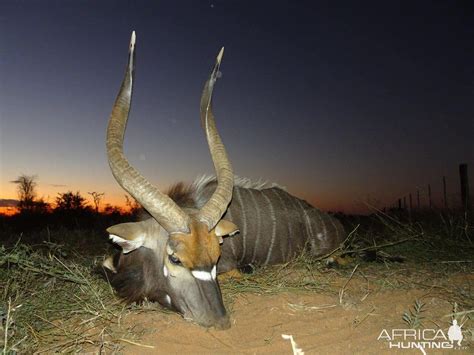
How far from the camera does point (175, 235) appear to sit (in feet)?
9.12

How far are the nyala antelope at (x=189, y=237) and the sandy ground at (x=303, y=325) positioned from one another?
18 cm

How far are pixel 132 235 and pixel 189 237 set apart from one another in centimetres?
56

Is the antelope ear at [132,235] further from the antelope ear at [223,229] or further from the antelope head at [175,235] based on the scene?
the antelope ear at [223,229]

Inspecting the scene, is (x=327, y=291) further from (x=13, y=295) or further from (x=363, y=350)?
(x=13, y=295)

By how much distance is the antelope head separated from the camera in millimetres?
2672

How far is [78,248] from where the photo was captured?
20.6 feet

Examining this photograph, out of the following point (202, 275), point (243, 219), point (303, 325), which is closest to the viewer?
point (303, 325)

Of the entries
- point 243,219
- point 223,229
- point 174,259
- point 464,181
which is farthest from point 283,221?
point 464,181

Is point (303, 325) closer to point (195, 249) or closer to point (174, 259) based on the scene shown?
point (195, 249)

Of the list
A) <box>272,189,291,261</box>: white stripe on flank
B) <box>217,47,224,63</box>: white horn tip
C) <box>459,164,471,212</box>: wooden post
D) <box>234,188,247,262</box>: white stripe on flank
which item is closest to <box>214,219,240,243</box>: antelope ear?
<box>234,188,247,262</box>: white stripe on flank

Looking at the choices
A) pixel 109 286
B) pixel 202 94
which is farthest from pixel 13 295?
pixel 202 94

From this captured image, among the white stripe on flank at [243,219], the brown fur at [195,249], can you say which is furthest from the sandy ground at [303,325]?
the white stripe on flank at [243,219]

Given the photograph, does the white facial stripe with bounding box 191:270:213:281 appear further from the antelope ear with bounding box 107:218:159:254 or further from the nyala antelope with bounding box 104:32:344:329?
the antelope ear with bounding box 107:218:159:254

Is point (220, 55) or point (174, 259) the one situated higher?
point (220, 55)
